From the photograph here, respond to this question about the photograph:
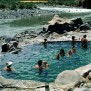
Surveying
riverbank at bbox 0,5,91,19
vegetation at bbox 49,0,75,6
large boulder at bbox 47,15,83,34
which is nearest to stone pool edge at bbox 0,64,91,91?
large boulder at bbox 47,15,83,34

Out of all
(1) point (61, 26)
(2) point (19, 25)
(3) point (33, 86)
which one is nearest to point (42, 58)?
(3) point (33, 86)

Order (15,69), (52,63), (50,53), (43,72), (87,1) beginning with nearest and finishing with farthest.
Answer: (43,72), (15,69), (52,63), (50,53), (87,1)

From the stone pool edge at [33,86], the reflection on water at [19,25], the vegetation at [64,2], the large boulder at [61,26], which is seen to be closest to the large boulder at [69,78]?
the stone pool edge at [33,86]

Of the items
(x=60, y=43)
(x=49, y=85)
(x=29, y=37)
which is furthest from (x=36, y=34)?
(x=49, y=85)

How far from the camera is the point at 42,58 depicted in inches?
1051

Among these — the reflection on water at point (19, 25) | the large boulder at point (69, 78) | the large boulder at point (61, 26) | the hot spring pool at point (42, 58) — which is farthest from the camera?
the reflection on water at point (19, 25)

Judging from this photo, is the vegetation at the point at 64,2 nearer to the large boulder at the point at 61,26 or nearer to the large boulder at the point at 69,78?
the large boulder at the point at 61,26

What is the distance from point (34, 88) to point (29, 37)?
23.3m

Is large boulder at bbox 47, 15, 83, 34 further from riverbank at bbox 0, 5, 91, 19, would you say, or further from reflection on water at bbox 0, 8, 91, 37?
riverbank at bbox 0, 5, 91, 19

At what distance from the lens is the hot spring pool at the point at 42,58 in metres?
20.8

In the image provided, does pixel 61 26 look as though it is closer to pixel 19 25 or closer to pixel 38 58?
pixel 38 58

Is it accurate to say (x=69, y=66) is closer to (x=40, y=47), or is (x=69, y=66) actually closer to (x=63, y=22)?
(x=40, y=47)

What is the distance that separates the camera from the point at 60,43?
110ft

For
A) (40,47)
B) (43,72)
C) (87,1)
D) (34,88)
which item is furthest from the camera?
(87,1)
